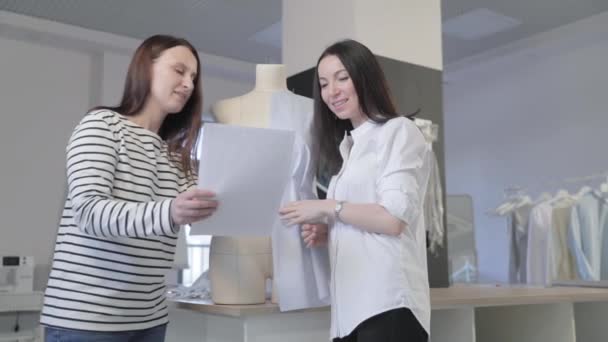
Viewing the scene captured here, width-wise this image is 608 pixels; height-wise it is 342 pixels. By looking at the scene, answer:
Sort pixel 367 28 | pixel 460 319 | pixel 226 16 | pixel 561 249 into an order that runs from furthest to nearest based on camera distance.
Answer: pixel 226 16 < pixel 561 249 < pixel 367 28 < pixel 460 319

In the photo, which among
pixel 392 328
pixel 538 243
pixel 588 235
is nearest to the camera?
pixel 392 328

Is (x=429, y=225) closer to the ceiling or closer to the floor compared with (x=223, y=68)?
closer to the floor

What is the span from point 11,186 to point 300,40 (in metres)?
3.25

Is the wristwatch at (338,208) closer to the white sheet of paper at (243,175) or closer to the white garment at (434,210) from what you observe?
the white sheet of paper at (243,175)

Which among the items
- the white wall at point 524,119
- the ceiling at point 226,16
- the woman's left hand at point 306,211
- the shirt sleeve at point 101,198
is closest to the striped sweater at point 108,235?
the shirt sleeve at point 101,198

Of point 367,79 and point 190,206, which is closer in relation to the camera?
point 190,206

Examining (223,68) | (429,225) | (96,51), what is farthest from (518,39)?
(96,51)

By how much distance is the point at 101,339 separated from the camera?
1.17 meters

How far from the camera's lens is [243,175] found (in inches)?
48.3

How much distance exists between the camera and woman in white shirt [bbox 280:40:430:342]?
48.4 inches

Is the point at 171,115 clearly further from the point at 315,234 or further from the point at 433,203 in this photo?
the point at 433,203

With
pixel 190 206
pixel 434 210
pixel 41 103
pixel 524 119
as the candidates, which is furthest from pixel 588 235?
pixel 41 103

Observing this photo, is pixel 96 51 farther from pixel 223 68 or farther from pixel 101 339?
pixel 101 339

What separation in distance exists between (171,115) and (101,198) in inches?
17.1
